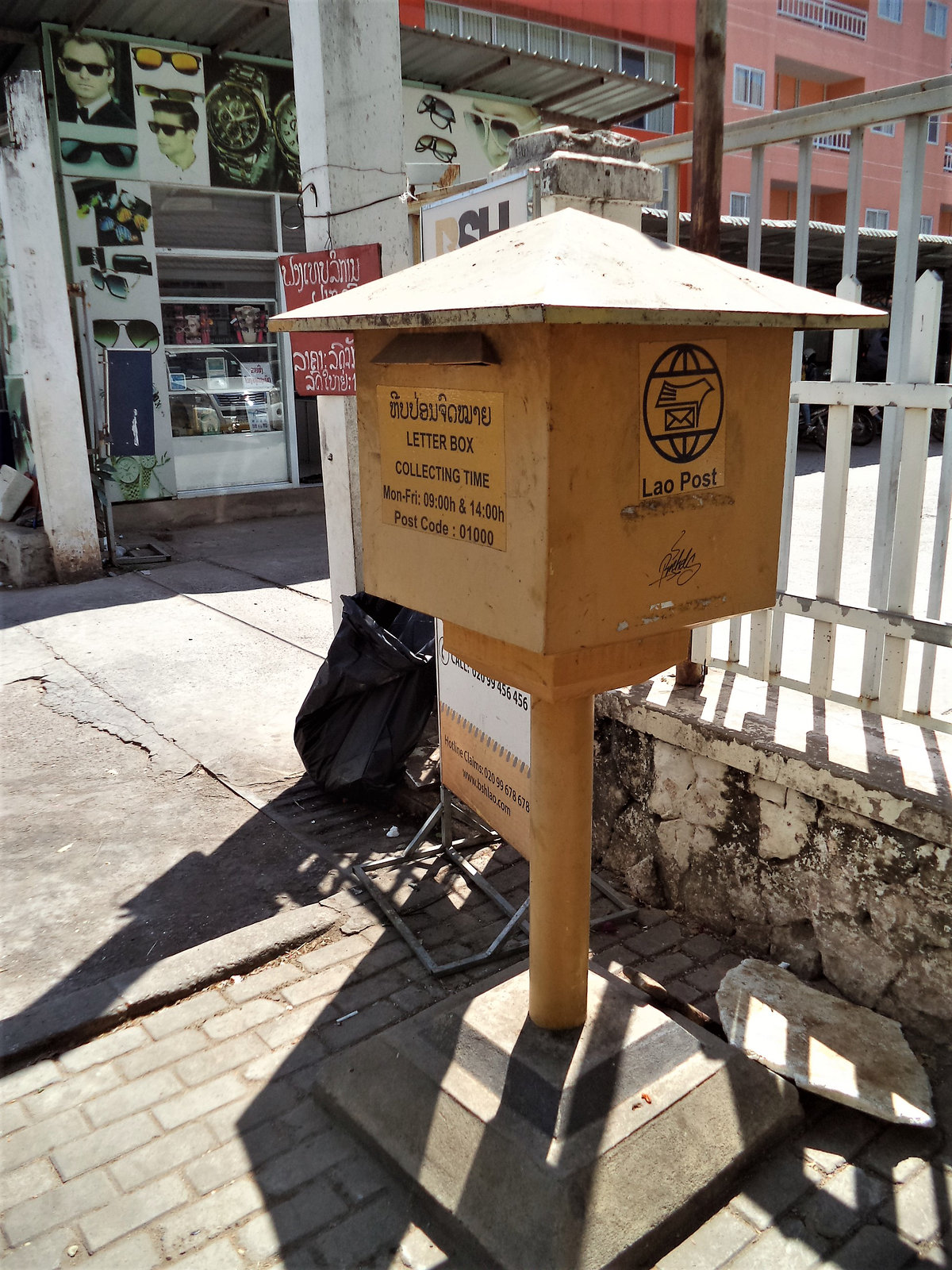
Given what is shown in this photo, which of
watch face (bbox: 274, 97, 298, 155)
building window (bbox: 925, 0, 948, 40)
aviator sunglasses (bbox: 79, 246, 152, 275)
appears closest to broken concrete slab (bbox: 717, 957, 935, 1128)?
aviator sunglasses (bbox: 79, 246, 152, 275)

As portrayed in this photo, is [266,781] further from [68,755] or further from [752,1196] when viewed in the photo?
[752,1196]

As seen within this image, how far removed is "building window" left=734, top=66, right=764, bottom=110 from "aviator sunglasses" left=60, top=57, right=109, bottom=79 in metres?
18.8

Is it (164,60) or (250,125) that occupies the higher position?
(164,60)

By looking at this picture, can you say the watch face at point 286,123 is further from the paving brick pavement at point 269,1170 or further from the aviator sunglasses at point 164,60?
the paving brick pavement at point 269,1170

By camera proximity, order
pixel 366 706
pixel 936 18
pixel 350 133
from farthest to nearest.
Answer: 1. pixel 936 18
2. pixel 350 133
3. pixel 366 706

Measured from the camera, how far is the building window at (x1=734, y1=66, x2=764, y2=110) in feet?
77.6

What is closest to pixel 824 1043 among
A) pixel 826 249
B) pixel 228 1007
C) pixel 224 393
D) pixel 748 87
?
pixel 228 1007

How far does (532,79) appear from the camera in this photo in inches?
456

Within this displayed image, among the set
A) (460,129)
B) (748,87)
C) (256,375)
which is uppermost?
(748,87)

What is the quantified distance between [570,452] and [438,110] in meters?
11.8

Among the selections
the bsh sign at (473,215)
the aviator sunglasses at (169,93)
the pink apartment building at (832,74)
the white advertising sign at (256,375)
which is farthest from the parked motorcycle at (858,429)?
the bsh sign at (473,215)

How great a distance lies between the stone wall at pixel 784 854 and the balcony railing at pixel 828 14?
27.6m
